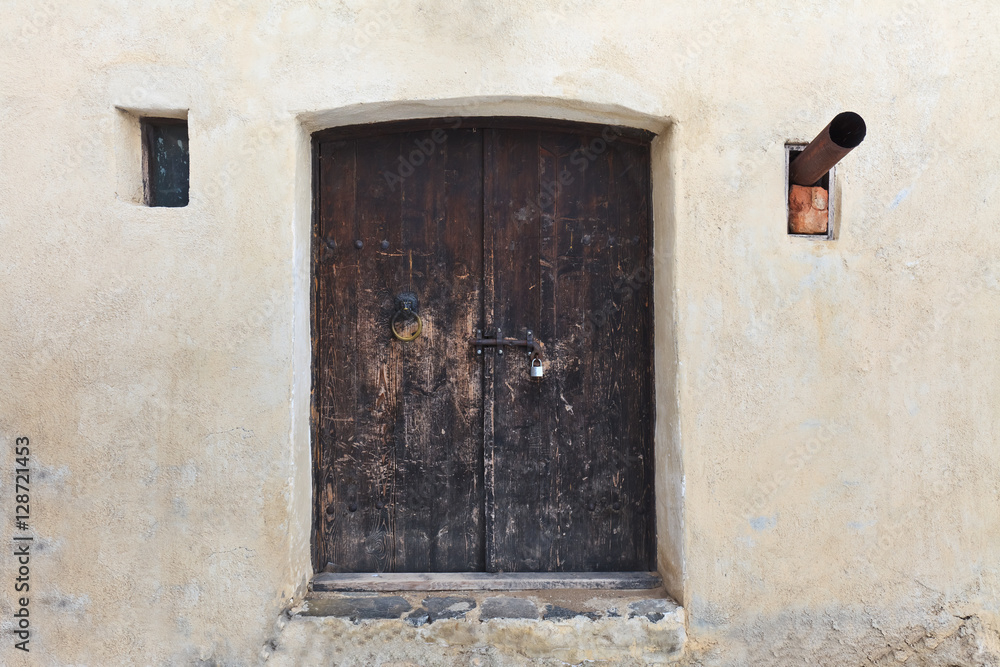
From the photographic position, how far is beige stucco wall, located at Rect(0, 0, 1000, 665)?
212 cm

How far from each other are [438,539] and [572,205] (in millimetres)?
1518

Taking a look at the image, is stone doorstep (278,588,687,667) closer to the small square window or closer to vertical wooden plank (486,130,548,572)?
vertical wooden plank (486,130,548,572)

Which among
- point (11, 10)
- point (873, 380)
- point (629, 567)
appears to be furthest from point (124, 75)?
point (873, 380)

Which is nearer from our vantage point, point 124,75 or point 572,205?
point 124,75

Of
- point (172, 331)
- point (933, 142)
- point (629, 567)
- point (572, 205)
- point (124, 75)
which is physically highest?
point (124, 75)

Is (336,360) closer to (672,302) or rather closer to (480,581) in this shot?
(480,581)

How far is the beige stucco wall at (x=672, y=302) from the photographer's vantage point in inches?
83.5

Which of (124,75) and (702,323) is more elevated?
(124,75)

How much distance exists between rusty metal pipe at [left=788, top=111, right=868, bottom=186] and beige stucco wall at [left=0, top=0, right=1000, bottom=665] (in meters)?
0.15

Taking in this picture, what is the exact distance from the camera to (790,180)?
2.18 metres

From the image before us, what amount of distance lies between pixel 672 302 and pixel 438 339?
3.13 ft

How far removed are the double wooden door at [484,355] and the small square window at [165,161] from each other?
22.5 inches

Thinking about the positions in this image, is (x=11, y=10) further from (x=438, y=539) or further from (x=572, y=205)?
(x=438, y=539)

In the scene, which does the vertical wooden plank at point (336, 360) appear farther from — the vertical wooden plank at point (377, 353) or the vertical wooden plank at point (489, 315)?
the vertical wooden plank at point (489, 315)
